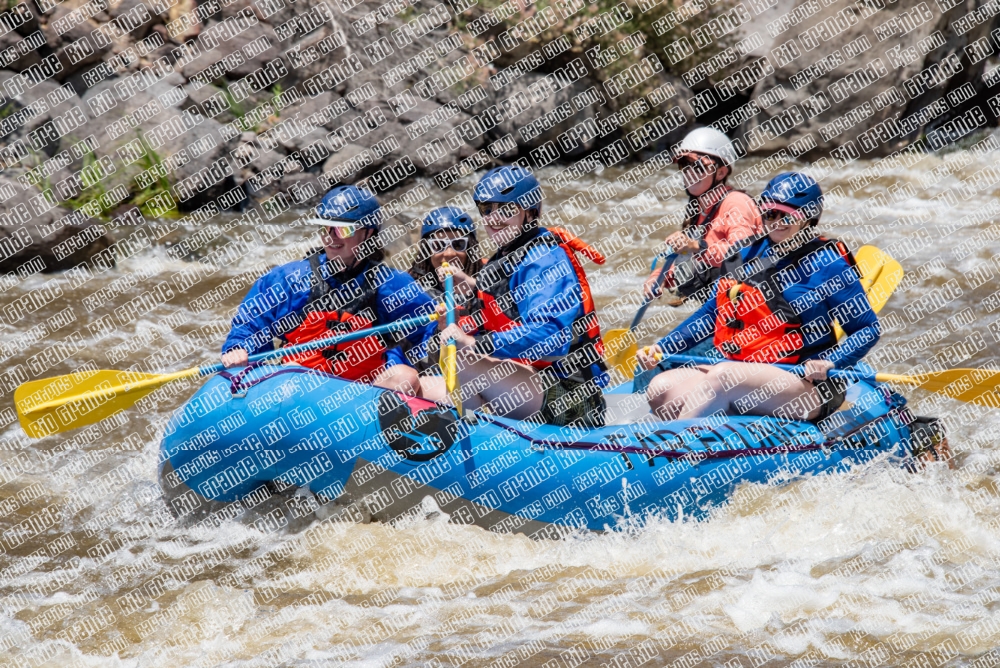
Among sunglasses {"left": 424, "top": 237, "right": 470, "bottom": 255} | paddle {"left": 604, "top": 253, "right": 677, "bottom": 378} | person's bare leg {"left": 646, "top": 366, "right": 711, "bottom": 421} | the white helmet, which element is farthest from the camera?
paddle {"left": 604, "top": 253, "right": 677, "bottom": 378}

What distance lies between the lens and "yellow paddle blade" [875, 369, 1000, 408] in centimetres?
453

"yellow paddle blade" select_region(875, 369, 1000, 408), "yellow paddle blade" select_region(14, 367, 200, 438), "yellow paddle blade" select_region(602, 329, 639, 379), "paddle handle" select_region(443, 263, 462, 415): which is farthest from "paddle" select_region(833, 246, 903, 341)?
"yellow paddle blade" select_region(14, 367, 200, 438)

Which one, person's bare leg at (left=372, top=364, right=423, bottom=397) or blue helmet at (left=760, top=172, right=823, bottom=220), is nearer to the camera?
blue helmet at (left=760, top=172, right=823, bottom=220)

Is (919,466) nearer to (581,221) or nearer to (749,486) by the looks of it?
(749,486)

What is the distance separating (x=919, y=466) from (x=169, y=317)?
4.89 metres

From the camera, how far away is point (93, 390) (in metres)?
4.38

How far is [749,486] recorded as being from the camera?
4316 mm

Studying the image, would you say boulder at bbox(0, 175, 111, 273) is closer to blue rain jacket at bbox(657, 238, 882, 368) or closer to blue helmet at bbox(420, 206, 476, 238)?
blue helmet at bbox(420, 206, 476, 238)

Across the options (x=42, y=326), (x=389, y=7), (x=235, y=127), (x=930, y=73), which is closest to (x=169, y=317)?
(x=42, y=326)

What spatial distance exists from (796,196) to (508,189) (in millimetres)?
1129

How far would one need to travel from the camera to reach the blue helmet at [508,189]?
4109 mm

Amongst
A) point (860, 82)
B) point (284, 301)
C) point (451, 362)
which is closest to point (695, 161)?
point (451, 362)

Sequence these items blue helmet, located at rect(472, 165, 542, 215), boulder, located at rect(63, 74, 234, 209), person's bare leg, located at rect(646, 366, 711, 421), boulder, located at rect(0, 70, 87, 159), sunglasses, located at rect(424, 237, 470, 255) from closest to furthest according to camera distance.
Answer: blue helmet, located at rect(472, 165, 542, 215), sunglasses, located at rect(424, 237, 470, 255), person's bare leg, located at rect(646, 366, 711, 421), boulder, located at rect(0, 70, 87, 159), boulder, located at rect(63, 74, 234, 209)

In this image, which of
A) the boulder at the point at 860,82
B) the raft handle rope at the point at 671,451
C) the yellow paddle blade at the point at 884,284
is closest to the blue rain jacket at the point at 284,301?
the raft handle rope at the point at 671,451
